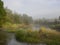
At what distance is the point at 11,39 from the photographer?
22.3ft

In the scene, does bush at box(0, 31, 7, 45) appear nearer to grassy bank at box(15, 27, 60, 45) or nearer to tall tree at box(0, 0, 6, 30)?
tall tree at box(0, 0, 6, 30)

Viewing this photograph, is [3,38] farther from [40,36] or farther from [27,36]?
[40,36]

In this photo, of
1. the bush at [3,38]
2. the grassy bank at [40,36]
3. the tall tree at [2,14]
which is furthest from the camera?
the tall tree at [2,14]

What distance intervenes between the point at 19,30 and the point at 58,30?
54.6 inches

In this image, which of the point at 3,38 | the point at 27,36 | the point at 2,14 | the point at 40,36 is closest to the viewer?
the point at 40,36

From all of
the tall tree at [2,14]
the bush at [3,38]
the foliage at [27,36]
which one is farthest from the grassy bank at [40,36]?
the tall tree at [2,14]

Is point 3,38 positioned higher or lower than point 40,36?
lower

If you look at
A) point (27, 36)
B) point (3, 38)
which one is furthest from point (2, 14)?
point (27, 36)

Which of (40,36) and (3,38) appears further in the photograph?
(3,38)

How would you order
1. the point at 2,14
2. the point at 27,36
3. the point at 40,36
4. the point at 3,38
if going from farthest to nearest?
the point at 2,14 < the point at 3,38 < the point at 27,36 < the point at 40,36

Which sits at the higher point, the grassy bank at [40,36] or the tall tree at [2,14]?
the tall tree at [2,14]

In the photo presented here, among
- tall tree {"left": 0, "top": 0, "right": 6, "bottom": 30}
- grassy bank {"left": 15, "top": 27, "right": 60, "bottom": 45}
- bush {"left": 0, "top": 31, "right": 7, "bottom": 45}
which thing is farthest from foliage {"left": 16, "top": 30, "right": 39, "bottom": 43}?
tall tree {"left": 0, "top": 0, "right": 6, "bottom": 30}

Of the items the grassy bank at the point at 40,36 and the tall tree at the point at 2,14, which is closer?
the grassy bank at the point at 40,36

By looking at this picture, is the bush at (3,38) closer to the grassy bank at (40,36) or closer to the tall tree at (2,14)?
the tall tree at (2,14)
